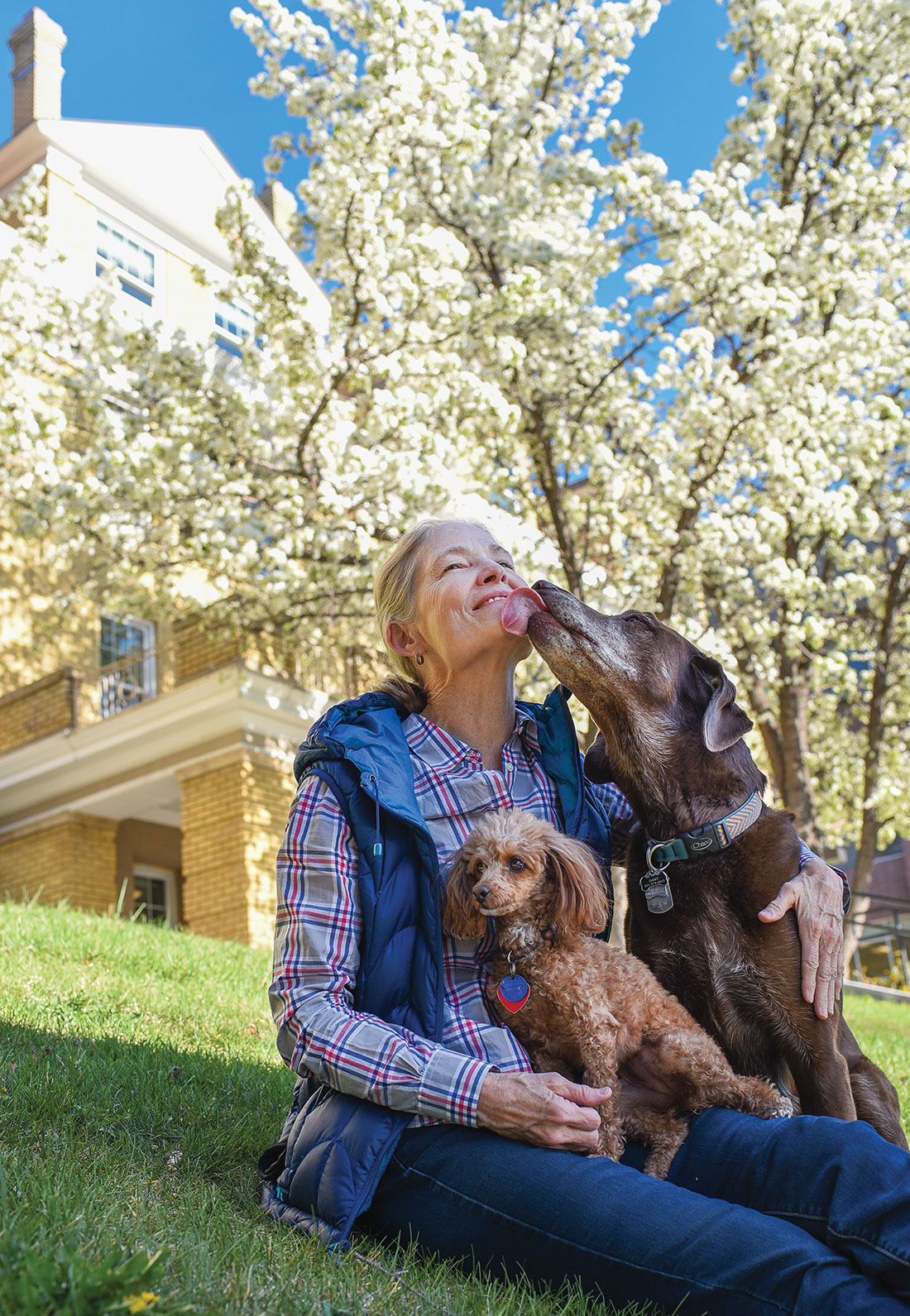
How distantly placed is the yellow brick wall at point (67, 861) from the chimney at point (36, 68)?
13.6 m

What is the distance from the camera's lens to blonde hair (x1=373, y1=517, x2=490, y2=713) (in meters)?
3.70

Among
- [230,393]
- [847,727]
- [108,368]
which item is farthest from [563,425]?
[847,727]

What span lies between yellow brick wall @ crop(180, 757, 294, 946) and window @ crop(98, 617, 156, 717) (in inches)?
111

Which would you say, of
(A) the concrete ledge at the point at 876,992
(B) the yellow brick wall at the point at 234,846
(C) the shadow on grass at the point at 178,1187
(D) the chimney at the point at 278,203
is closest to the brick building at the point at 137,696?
(B) the yellow brick wall at the point at 234,846

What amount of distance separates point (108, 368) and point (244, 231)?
1.88 metres

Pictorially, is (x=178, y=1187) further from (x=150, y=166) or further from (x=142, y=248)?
Result: (x=150, y=166)

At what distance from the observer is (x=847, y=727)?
1902 cm

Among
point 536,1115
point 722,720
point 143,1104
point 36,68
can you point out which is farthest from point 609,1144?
point 36,68

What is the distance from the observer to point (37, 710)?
54.5 ft

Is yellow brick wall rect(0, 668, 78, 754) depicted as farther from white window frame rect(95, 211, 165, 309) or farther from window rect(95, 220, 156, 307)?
window rect(95, 220, 156, 307)

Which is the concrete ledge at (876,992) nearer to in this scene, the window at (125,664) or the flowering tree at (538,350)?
the flowering tree at (538,350)

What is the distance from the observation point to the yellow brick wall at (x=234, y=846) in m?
13.4

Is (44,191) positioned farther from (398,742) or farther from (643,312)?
(398,742)

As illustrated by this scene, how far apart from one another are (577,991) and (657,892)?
0.46 m
